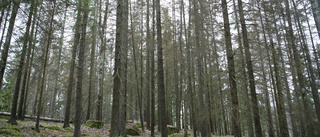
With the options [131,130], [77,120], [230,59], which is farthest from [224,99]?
[131,130]

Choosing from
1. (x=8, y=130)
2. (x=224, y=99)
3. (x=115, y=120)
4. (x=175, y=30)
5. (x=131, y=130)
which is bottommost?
(x=131, y=130)

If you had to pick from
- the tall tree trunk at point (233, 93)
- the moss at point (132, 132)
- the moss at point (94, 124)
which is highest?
the tall tree trunk at point (233, 93)

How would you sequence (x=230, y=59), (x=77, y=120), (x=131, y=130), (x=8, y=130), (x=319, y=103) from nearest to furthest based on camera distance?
(x=230, y=59) < (x=8, y=130) < (x=77, y=120) < (x=131, y=130) < (x=319, y=103)

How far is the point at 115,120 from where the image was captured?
502cm

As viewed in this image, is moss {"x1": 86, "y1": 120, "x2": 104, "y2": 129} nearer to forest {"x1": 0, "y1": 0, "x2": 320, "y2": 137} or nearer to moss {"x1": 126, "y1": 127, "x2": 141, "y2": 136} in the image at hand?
forest {"x1": 0, "y1": 0, "x2": 320, "y2": 137}

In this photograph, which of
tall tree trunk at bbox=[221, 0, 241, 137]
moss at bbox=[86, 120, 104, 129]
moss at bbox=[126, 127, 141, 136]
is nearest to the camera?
tall tree trunk at bbox=[221, 0, 241, 137]

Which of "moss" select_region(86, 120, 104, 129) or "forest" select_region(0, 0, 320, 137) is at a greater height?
"forest" select_region(0, 0, 320, 137)

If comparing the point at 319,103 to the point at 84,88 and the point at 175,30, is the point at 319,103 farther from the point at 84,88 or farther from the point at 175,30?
the point at 84,88

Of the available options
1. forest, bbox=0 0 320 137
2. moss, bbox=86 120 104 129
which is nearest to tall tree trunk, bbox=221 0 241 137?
forest, bbox=0 0 320 137

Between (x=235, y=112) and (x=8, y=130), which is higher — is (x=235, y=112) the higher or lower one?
the higher one

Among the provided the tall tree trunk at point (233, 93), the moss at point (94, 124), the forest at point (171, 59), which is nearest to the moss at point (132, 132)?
the forest at point (171, 59)

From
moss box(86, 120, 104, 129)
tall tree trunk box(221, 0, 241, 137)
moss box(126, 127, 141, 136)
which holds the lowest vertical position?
moss box(126, 127, 141, 136)

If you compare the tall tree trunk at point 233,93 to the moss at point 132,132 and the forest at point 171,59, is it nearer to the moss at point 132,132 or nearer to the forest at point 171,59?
the forest at point 171,59

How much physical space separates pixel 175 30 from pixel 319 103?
12.2 metres
